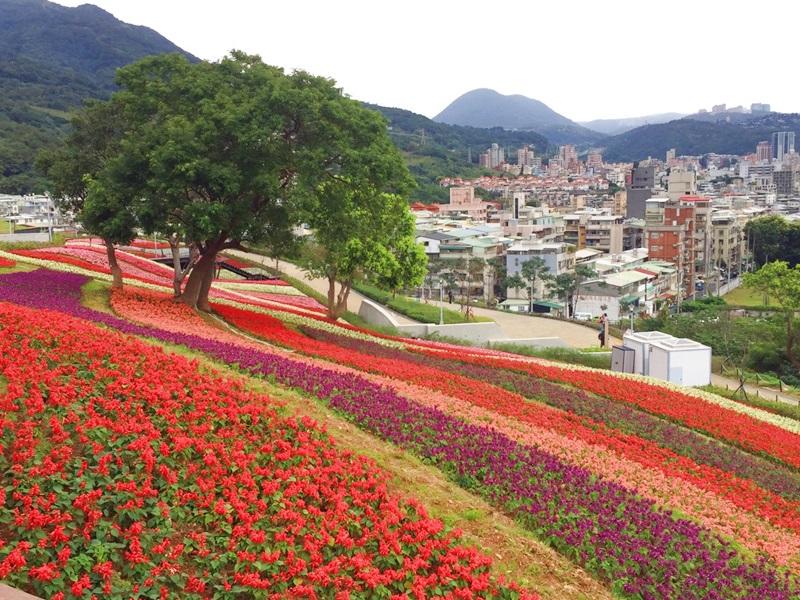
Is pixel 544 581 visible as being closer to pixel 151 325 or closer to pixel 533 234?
pixel 151 325

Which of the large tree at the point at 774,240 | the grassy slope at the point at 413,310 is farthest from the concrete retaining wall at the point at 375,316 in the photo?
the large tree at the point at 774,240

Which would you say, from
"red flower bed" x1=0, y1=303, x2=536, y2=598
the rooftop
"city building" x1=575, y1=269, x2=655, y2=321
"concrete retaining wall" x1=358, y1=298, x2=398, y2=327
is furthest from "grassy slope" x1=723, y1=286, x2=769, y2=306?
"red flower bed" x1=0, y1=303, x2=536, y2=598

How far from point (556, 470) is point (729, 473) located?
481 cm

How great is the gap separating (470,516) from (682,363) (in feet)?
67.7

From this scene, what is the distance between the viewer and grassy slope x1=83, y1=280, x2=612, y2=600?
847cm

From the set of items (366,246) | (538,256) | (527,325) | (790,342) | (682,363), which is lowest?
(790,342)

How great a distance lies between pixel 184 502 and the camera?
754 cm

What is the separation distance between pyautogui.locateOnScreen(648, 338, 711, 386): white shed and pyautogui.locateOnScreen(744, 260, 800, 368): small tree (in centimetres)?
1582

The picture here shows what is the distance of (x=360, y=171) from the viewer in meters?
22.5

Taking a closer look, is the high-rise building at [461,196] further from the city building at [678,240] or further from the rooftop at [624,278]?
→ the rooftop at [624,278]

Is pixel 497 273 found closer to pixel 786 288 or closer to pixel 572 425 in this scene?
pixel 786 288

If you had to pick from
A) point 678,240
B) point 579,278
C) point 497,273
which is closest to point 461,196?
point 678,240

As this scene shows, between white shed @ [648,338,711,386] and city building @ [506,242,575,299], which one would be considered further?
city building @ [506,242,575,299]

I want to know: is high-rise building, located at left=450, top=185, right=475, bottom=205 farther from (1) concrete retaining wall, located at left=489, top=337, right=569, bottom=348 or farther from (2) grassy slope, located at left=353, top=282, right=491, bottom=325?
(1) concrete retaining wall, located at left=489, top=337, right=569, bottom=348
